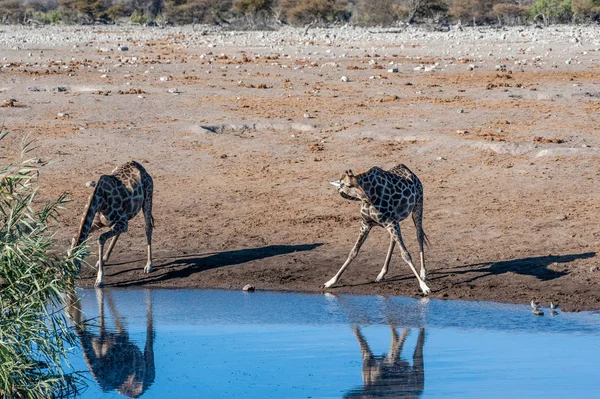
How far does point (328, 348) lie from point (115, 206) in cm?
408

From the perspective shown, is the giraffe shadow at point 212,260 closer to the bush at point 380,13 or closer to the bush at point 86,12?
the bush at point 380,13

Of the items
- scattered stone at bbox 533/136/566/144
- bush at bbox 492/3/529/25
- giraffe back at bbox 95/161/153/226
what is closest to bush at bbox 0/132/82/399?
giraffe back at bbox 95/161/153/226

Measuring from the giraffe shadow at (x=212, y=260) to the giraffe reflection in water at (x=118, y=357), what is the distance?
1590mm

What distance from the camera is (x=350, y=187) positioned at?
483 inches

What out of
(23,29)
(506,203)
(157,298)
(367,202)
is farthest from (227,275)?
(23,29)

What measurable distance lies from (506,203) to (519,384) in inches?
255

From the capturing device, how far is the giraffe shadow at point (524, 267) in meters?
12.6

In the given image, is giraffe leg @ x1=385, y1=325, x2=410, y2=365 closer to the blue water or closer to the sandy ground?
the blue water

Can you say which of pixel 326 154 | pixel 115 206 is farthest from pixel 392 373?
pixel 326 154

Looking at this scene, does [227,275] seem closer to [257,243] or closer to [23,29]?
[257,243]

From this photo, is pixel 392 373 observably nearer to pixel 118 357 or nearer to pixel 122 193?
pixel 118 357

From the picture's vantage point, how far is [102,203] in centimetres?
1275

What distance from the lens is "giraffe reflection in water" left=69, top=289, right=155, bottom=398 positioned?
9188 millimetres

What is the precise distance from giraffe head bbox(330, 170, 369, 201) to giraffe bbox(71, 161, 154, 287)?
8.70 feet
